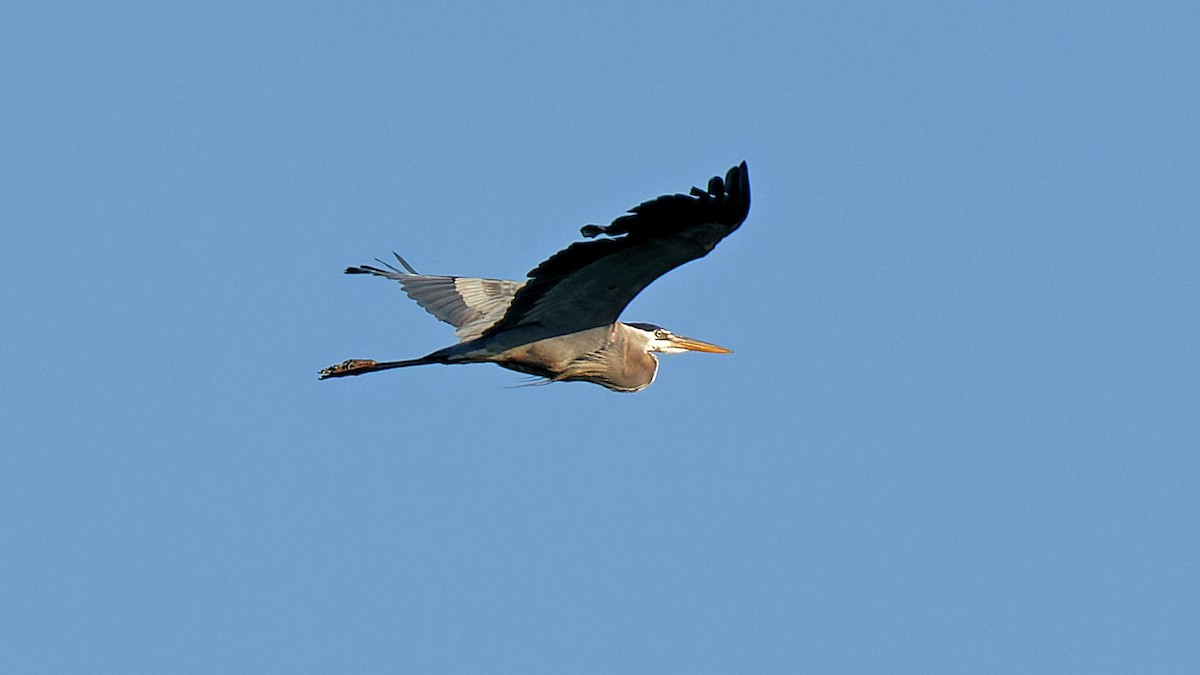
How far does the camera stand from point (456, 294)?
12008 mm

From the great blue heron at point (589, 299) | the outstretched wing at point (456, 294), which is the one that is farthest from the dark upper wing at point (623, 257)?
the outstretched wing at point (456, 294)

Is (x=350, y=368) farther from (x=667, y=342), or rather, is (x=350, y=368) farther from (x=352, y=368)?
(x=667, y=342)

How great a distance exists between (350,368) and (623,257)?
101 inches

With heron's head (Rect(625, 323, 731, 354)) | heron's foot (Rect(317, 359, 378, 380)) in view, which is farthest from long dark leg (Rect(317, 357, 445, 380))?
heron's head (Rect(625, 323, 731, 354))

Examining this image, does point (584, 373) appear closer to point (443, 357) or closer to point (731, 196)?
point (443, 357)

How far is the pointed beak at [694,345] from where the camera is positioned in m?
11.6

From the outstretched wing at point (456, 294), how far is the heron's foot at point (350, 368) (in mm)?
952

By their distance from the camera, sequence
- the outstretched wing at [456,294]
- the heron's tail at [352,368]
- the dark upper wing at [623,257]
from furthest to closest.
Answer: the outstretched wing at [456,294] → the heron's tail at [352,368] → the dark upper wing at [623,257]

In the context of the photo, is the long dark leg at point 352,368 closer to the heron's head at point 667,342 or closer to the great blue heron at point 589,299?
the great blue heron at point 589,299

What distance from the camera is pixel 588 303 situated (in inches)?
391

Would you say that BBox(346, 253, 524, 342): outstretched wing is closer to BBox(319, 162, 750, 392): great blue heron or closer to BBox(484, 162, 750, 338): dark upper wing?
BBox(319, 162, 750, 392): great blue heron

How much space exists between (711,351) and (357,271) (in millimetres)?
2859

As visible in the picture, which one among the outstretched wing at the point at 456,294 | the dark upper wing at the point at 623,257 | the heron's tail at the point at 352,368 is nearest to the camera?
the dark upper wing at the point at 623,257

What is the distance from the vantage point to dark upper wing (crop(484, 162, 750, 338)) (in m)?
8.23
